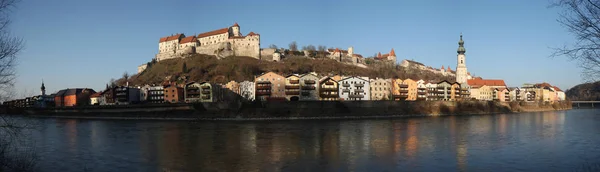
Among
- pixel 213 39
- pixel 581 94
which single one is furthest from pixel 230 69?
pixel 581 94

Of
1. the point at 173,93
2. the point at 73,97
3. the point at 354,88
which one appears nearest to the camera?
the point at 354,88

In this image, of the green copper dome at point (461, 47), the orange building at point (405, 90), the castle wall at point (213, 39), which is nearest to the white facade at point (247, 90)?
the orange building at point (405, 90)

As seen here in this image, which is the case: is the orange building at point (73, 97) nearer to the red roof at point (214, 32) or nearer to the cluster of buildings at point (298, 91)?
the cluster of buildings at point (298, 91)

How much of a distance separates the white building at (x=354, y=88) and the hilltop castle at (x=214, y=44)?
104ft

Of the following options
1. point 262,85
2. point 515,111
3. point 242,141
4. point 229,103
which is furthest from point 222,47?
point 242,141

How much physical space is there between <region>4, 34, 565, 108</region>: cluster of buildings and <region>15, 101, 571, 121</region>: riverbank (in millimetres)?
7341

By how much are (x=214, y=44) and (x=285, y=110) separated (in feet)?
159

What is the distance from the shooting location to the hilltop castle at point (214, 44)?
88438 mm

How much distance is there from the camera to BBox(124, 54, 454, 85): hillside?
77.4 meters

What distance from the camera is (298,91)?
5681 cm

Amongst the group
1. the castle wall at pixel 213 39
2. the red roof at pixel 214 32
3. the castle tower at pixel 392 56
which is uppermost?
the red roof at pixel 214 32

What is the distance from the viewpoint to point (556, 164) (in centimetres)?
1581

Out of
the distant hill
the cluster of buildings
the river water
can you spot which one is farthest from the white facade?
the distant hill

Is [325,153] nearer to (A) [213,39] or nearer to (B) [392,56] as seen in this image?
(A) [213,39]
